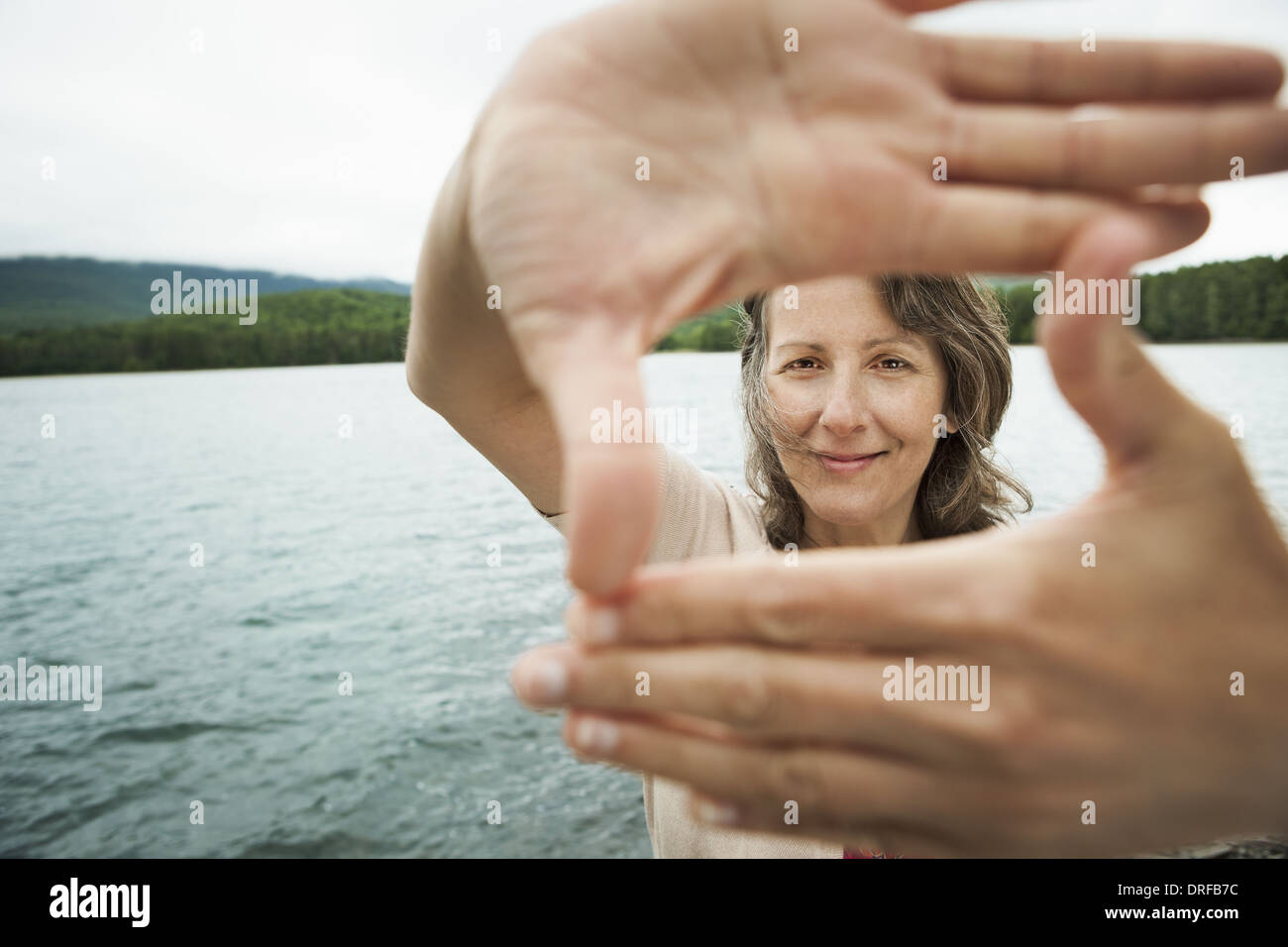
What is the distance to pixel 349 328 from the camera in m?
64.1

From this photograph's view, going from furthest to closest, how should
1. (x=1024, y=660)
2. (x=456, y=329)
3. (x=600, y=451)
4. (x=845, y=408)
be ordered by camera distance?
1. (x=845, y=408)
2. (x=456, y=329)
3. (x=1024, y=660)
4. (x=600, y=451)

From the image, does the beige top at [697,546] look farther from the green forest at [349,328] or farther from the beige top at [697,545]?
the green forest at [349,328]

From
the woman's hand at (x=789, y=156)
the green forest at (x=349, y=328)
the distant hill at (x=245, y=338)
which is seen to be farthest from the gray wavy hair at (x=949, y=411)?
the distant hill at (x=245, y=338)

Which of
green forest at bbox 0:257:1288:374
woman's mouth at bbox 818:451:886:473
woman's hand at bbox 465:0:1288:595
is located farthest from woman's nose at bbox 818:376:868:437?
green forest at bbox 0:257:1288:374

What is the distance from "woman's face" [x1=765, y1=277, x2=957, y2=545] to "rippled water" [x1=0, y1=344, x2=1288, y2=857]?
921 mm

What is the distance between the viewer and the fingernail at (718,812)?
3.82 ft

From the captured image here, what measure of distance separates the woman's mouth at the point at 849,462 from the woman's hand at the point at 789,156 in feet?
6.55

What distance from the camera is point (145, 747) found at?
10594mm

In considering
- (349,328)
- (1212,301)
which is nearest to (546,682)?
(1212,301)

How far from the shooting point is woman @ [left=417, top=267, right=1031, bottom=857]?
301 cm

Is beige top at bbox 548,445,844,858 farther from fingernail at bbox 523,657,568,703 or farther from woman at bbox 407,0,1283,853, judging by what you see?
woman at bbox 407,0,1283,853

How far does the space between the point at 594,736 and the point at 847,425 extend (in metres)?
2.19

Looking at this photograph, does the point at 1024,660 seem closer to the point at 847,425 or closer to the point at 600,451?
the point at 600,451
